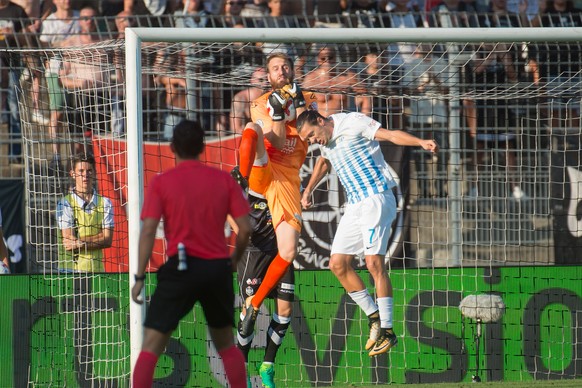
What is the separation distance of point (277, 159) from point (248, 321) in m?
1.43

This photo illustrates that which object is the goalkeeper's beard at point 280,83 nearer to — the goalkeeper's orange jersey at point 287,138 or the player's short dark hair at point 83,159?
the goalkeeper's orange jersey at point 287,138

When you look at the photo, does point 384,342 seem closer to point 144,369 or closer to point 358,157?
point 358,157

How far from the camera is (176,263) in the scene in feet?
19.4

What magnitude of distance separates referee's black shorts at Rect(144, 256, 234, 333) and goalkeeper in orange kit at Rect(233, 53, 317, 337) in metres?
2.06

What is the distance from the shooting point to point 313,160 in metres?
10.7

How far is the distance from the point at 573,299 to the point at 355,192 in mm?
2701

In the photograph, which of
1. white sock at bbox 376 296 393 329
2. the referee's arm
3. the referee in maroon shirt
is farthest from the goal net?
the referee's arm

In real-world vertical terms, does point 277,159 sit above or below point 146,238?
above

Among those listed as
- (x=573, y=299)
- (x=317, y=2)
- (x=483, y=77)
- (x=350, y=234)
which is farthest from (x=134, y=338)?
(x=317, y=2)

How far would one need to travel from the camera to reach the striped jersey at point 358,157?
8.51m

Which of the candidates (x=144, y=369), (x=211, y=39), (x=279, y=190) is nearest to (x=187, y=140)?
(x=144, y=369)

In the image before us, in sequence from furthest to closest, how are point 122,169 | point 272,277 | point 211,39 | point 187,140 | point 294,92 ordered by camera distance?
point 122,169 < point 294,92 < point 272,277 < point 211,39 < point 187,140

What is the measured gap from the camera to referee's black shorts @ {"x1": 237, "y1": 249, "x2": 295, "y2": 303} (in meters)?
8.51

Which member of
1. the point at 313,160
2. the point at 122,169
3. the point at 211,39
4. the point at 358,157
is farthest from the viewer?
the point at 313,160
